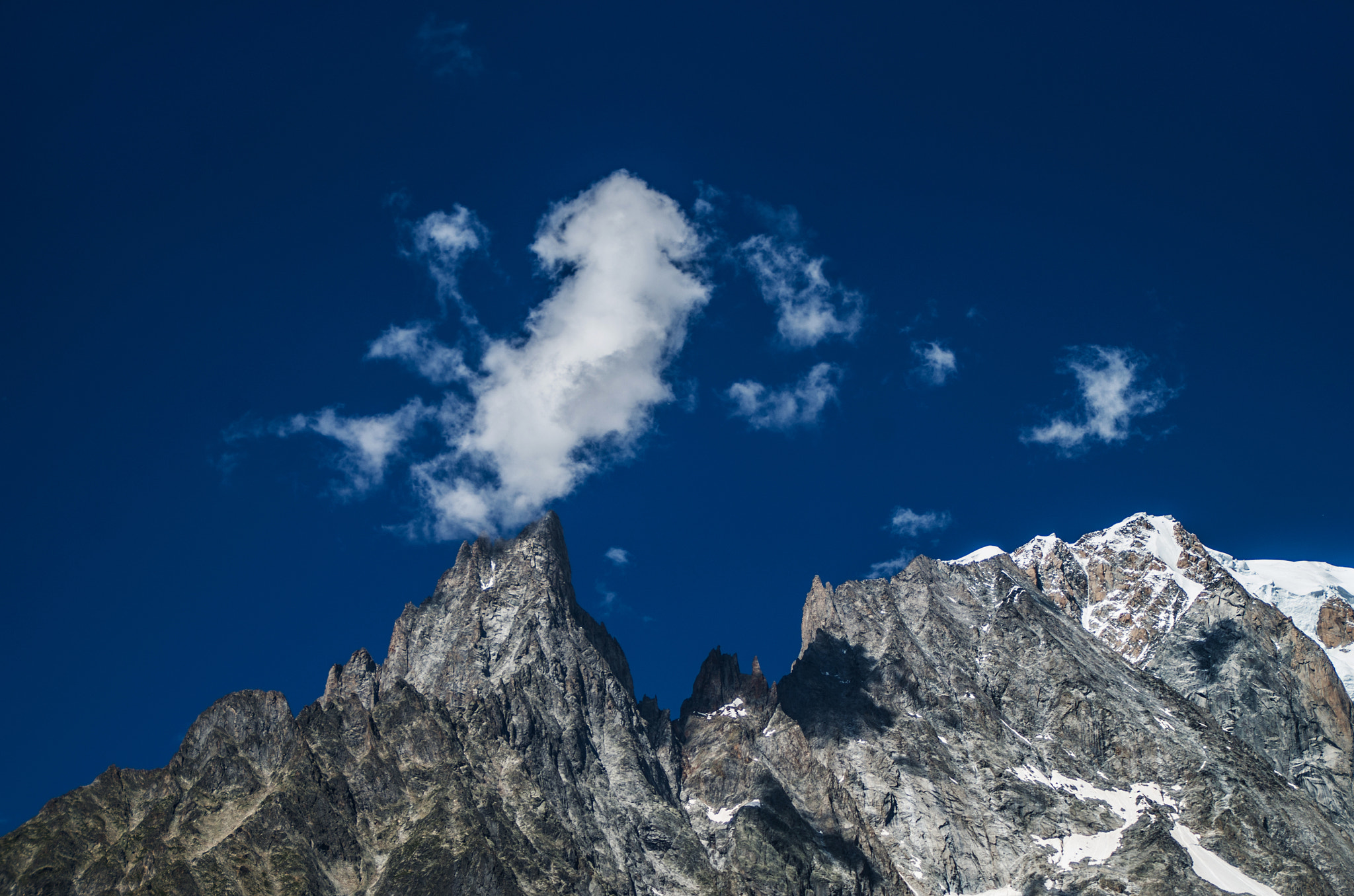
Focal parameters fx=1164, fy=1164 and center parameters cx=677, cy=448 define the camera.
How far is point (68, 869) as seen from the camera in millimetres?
191750

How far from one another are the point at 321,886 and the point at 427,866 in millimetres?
17459

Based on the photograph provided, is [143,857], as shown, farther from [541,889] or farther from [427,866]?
[541,889]

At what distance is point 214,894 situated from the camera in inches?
7195

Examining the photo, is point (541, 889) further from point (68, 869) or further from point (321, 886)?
point (68, 869)

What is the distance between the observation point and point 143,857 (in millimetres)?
195375

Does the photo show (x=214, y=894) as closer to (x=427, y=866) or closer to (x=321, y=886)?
(x=321, y=886)

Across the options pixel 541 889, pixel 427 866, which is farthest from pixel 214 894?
pixel 541 889

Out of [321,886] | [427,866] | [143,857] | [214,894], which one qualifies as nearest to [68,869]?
[143,857]

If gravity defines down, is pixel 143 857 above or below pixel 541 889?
above

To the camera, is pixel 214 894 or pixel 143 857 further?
pixel 143 857

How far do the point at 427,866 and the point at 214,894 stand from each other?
33.5m

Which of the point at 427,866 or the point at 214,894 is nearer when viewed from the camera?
the point at 214,894

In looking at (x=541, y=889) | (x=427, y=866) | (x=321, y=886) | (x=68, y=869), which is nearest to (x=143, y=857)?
(x=68, y=869)

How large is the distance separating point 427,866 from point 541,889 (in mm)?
19742
